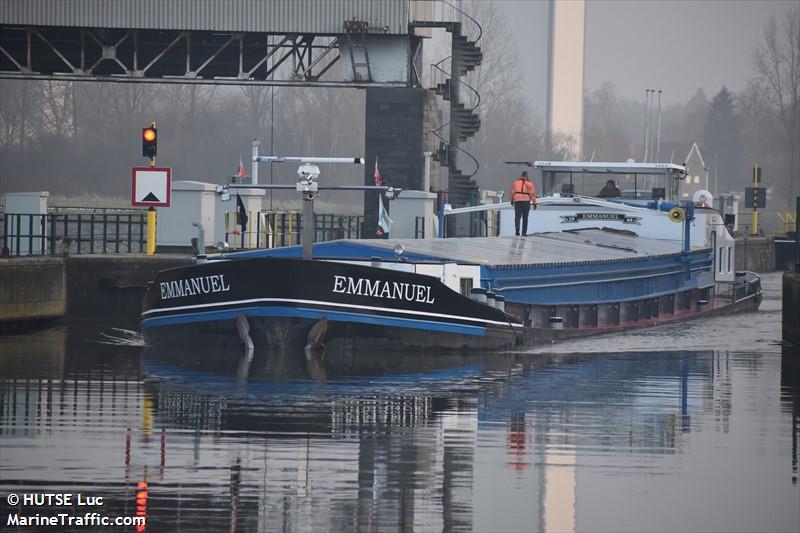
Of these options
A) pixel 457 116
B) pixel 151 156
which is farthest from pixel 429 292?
pixel 457 116

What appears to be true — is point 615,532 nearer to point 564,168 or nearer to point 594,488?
point 594,488

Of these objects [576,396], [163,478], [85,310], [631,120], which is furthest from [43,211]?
[631,120]

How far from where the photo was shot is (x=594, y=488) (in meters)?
11.8

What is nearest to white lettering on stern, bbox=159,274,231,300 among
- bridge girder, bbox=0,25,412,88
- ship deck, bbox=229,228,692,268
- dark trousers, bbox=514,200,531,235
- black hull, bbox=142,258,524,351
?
black hull, bbox=142,258,524,351

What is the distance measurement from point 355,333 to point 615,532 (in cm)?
1074

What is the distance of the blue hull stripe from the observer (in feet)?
68.0

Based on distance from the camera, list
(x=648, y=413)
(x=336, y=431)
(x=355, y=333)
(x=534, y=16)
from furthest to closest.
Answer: (x=534, y=16) < (x=355, y=333) < (x=648, y=413) < (x=336, y=431)

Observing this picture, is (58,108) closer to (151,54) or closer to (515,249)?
(151,54)

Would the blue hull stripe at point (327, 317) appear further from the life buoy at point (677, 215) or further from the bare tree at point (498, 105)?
the bare tree at point (498, 105)

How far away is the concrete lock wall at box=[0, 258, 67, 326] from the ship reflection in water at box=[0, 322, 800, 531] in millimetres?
4361

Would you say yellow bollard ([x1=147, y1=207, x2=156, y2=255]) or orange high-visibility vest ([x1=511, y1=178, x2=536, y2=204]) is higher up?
orange high-visibility vest ([x1=511, y1=178, x2=536, y2=204])

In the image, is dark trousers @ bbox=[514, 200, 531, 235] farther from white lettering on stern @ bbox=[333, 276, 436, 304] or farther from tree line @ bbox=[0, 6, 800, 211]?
tree line @ bbox=[0, 6, 800, 211]

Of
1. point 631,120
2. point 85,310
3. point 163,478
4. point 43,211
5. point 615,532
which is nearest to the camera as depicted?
point 615,532

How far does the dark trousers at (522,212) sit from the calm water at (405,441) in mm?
9143
